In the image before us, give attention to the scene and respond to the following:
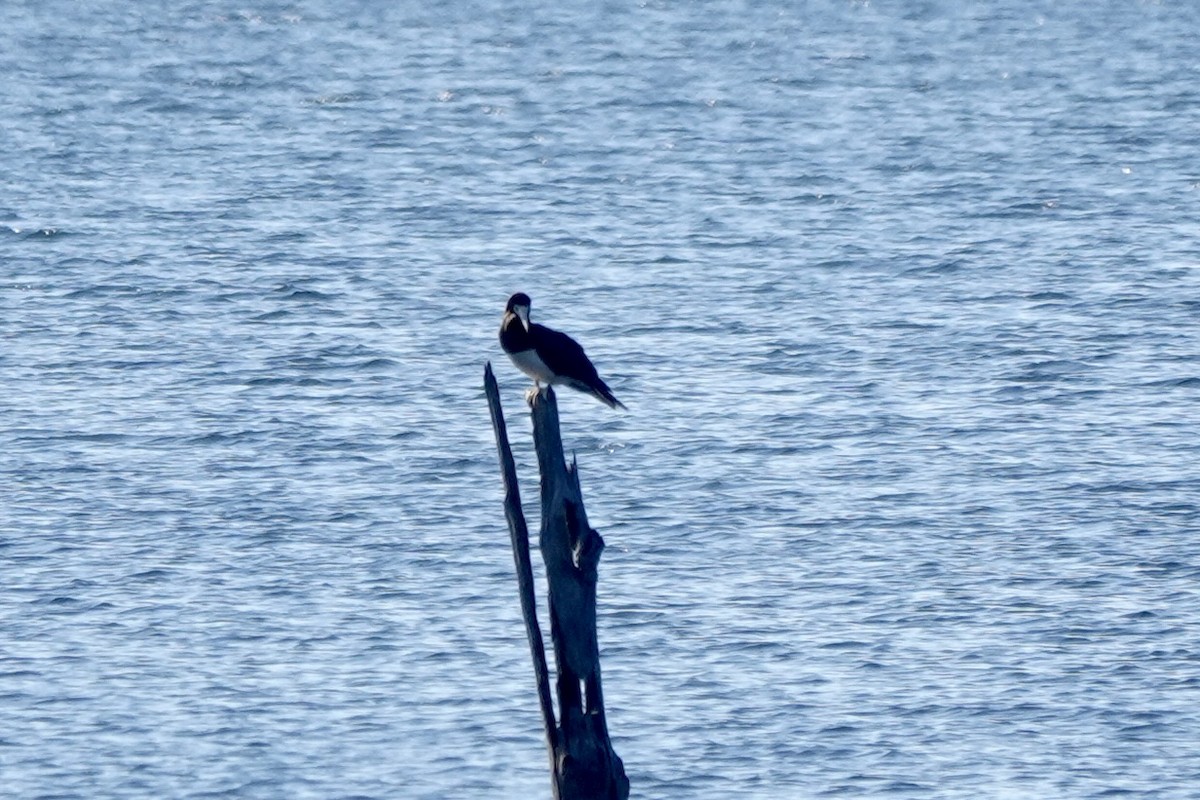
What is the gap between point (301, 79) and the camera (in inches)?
2534

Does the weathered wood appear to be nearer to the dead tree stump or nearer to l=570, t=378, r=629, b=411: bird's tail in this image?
the dead tree stump

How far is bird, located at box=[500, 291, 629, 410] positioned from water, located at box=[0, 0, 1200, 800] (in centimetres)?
372

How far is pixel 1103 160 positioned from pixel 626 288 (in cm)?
1637

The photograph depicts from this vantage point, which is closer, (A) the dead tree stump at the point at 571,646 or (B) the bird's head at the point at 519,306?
(A) the dead tree stump at the point at 571,646

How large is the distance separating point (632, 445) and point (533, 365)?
11.7 m

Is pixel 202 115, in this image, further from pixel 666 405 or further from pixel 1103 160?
pixel 666 405

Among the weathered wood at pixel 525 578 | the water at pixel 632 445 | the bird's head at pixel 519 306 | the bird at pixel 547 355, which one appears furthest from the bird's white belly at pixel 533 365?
the water at pixel 632 445

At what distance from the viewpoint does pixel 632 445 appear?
27516 millimetres

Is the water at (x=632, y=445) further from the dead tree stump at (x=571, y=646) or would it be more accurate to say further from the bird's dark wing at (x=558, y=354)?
the dead tree stump at (x=571, y=646)

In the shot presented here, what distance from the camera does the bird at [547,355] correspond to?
15742 millimetres

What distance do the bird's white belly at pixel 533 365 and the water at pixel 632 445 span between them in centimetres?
374

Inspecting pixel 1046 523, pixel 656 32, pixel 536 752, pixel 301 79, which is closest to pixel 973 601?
pixel 1046 523

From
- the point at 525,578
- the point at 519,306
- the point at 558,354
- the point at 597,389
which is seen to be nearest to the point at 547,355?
the point at 558,354

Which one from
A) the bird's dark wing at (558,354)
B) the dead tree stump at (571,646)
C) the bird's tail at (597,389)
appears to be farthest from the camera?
the bird's tail at (597,389)
